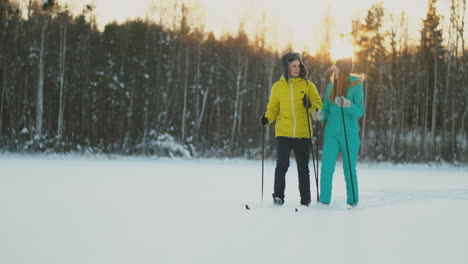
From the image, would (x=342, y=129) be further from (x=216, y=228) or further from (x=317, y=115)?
(x=216, y=228)

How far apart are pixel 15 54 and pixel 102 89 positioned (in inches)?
220

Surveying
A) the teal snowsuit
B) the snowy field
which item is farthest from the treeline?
the teal snowsuit

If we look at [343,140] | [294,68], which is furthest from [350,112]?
[294,68]

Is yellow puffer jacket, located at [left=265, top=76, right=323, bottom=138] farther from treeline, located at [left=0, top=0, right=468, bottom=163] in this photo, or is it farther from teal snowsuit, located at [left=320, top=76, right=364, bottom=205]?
treeline, located at [left=0, top=0, right=468, bottom=163]

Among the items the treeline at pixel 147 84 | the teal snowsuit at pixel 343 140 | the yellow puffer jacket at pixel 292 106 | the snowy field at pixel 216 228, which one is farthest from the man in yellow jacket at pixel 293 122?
the treeline at pixel 147 84

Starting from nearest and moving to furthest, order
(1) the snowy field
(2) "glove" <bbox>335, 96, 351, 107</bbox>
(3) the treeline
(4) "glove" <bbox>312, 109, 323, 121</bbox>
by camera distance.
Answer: (1) the snowy field, (2) "glove" <bbox>335, 96, 351, 107</bbox>, (4) "glove" <bbox>312, 109, 323, 121</bbox>, (3) the treeline

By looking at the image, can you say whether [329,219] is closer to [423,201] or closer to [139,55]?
[423,201]

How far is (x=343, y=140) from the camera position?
4996 millimetres

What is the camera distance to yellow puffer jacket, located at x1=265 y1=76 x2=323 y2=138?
5.01 meters

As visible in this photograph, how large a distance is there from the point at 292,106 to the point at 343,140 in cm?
73

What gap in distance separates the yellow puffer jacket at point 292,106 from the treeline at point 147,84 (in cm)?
1320

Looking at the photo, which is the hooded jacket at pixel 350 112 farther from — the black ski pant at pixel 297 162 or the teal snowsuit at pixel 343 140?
the black ski pant at pixel 297 162

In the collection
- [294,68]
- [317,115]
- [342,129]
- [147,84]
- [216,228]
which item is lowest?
A: [216,228]

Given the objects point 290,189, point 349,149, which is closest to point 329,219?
point 349,149
